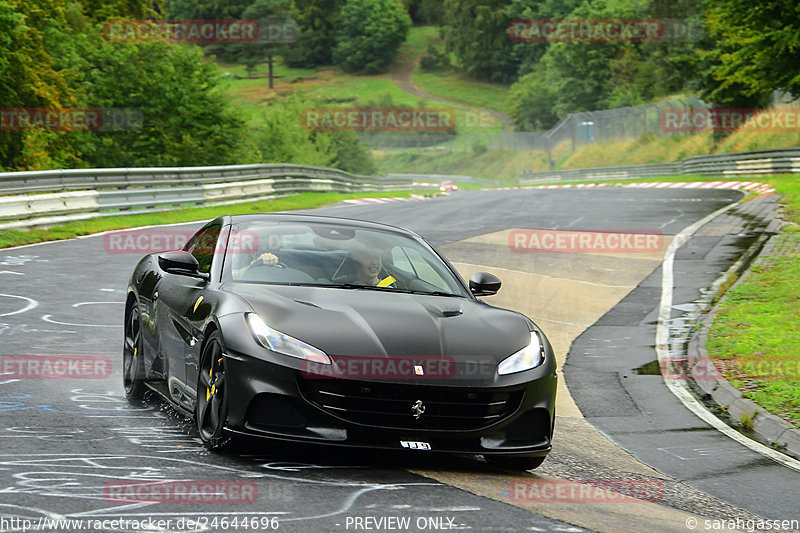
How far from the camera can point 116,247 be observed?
64.7 feet

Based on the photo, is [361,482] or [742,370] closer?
[361,482]

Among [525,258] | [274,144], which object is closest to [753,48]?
[525,258]

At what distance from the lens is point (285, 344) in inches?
231

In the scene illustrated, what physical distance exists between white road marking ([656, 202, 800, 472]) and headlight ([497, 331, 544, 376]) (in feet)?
8.48

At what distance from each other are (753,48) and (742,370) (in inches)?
883

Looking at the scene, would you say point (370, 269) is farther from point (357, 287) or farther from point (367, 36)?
point (367, 36)

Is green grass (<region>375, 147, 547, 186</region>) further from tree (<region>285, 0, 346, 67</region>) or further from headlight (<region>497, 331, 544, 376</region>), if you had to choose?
headlight (<region>497, 331, 544, 376</region>)

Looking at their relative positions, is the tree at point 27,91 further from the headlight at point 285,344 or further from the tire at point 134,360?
the headlight at point 285,344

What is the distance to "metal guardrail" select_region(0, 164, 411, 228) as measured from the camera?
69.5 feet

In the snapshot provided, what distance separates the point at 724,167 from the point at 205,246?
41.1 metres

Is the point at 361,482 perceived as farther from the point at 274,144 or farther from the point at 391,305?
the point at 274,144

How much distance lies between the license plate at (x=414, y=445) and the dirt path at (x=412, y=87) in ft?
418

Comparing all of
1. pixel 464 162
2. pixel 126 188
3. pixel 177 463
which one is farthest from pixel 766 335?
pixel 464 162

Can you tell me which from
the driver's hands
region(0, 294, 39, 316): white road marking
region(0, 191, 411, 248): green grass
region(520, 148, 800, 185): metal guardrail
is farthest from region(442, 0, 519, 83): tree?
the driver's hands
